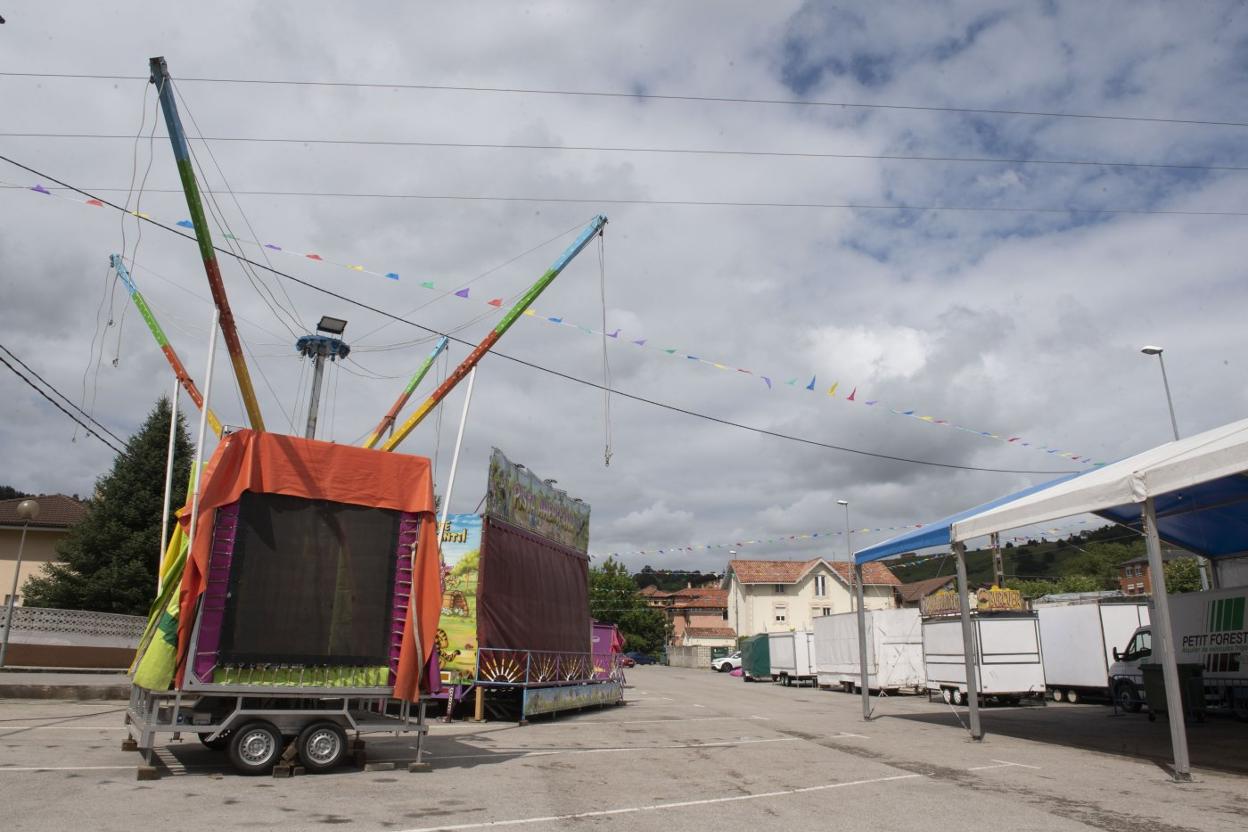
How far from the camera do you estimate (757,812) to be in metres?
7.67

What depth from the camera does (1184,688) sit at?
17109mm

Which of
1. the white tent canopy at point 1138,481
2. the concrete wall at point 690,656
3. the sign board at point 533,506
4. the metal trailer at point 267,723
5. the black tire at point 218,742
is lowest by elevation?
the concrete wall at point 690,656

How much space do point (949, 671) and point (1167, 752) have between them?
419 inches

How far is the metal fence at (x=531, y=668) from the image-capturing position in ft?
55.0

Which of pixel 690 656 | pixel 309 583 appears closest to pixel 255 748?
pixel 309 583

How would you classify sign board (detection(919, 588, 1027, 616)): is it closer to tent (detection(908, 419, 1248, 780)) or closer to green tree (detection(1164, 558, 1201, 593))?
tent (detection(908, 419, 1248, 780))

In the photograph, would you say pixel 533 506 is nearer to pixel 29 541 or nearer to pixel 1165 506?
pixel 1165 506

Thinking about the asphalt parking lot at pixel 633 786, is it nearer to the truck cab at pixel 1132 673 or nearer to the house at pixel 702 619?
the truck cab at pixel 1132 673

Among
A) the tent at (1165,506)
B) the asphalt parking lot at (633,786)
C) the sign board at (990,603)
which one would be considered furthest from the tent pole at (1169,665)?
the sign board at (990,603)

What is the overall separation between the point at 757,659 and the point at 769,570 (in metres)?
29.4

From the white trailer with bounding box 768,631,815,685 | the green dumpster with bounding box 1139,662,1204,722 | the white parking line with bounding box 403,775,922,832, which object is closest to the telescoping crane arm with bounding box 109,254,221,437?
the white parking line with bounding box 403,775,922,832

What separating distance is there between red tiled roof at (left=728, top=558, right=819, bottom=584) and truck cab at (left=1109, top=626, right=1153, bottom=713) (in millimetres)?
47657

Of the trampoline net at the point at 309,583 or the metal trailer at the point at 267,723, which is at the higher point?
the trampoline net at the point at 309,583

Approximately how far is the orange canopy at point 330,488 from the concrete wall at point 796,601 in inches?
2330
